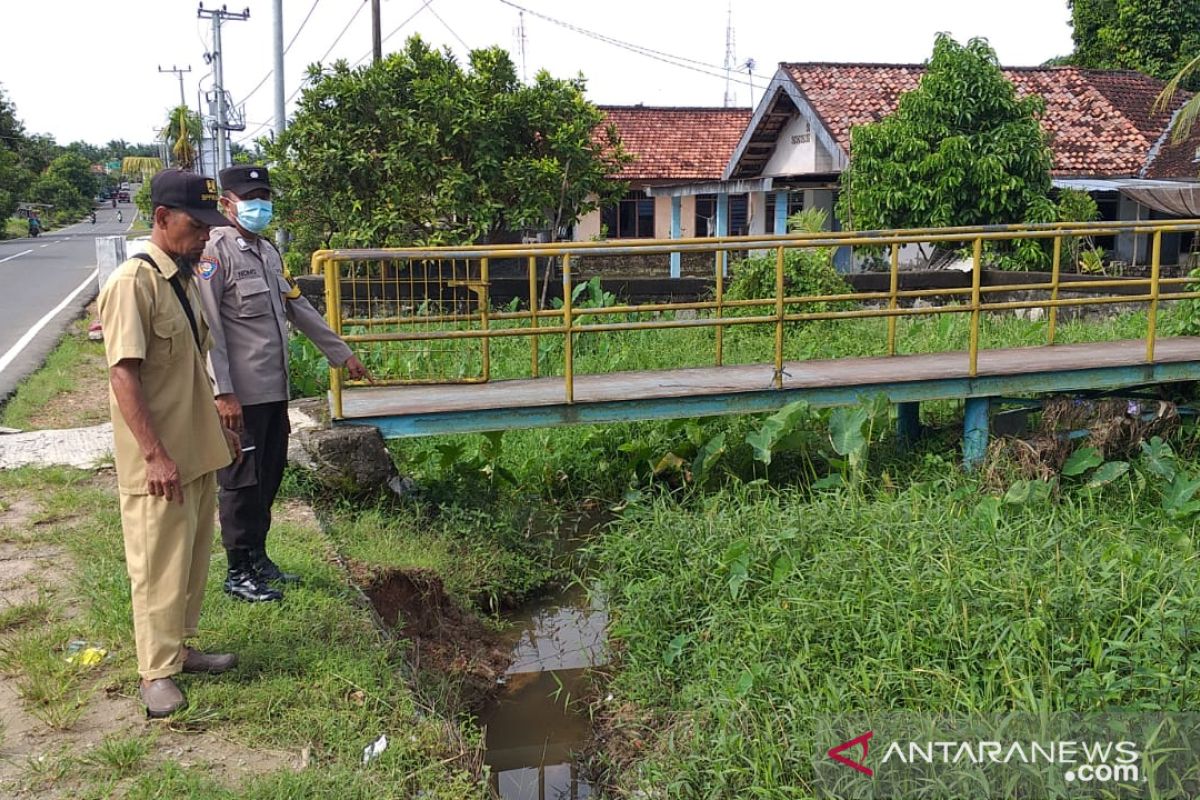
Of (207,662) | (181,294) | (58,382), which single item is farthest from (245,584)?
(58,382)

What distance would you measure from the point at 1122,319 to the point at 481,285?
281 inches

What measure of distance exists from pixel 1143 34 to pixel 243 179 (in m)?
22.7

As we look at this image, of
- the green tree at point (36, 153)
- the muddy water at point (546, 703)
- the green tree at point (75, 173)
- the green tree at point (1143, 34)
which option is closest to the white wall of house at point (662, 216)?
the green tree at point (1143, 34)

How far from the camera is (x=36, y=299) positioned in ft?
57.1

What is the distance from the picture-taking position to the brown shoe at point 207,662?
147 inches

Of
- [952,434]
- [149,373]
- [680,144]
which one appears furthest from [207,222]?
[680,144]

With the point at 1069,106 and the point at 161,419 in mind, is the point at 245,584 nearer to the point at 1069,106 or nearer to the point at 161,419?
the point at 161,419

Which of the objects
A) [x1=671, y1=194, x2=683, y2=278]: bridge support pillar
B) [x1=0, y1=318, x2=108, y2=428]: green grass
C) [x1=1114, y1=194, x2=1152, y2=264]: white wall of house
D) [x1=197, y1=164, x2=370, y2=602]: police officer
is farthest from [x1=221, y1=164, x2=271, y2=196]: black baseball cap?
[x1=671, y1=194, x2=683, y2=278]: bridge support pillar

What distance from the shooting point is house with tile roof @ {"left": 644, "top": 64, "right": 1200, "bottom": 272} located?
17.0 meters

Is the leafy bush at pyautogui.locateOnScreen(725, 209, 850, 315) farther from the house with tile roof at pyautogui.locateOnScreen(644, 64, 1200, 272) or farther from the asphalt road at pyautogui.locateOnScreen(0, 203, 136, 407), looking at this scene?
the asphalt road at pyautogui.locateOnScreen(0, 203, 136, 407)

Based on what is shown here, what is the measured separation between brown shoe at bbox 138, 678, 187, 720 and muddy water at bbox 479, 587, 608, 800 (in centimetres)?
130

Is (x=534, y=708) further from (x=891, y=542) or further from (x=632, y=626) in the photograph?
(x=891, y=542)

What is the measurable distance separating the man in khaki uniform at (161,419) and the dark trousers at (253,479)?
2.50 ft

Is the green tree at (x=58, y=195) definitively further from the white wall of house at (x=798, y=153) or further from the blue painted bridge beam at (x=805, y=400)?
the blue painted bridge beam at (x=805, y=400)
